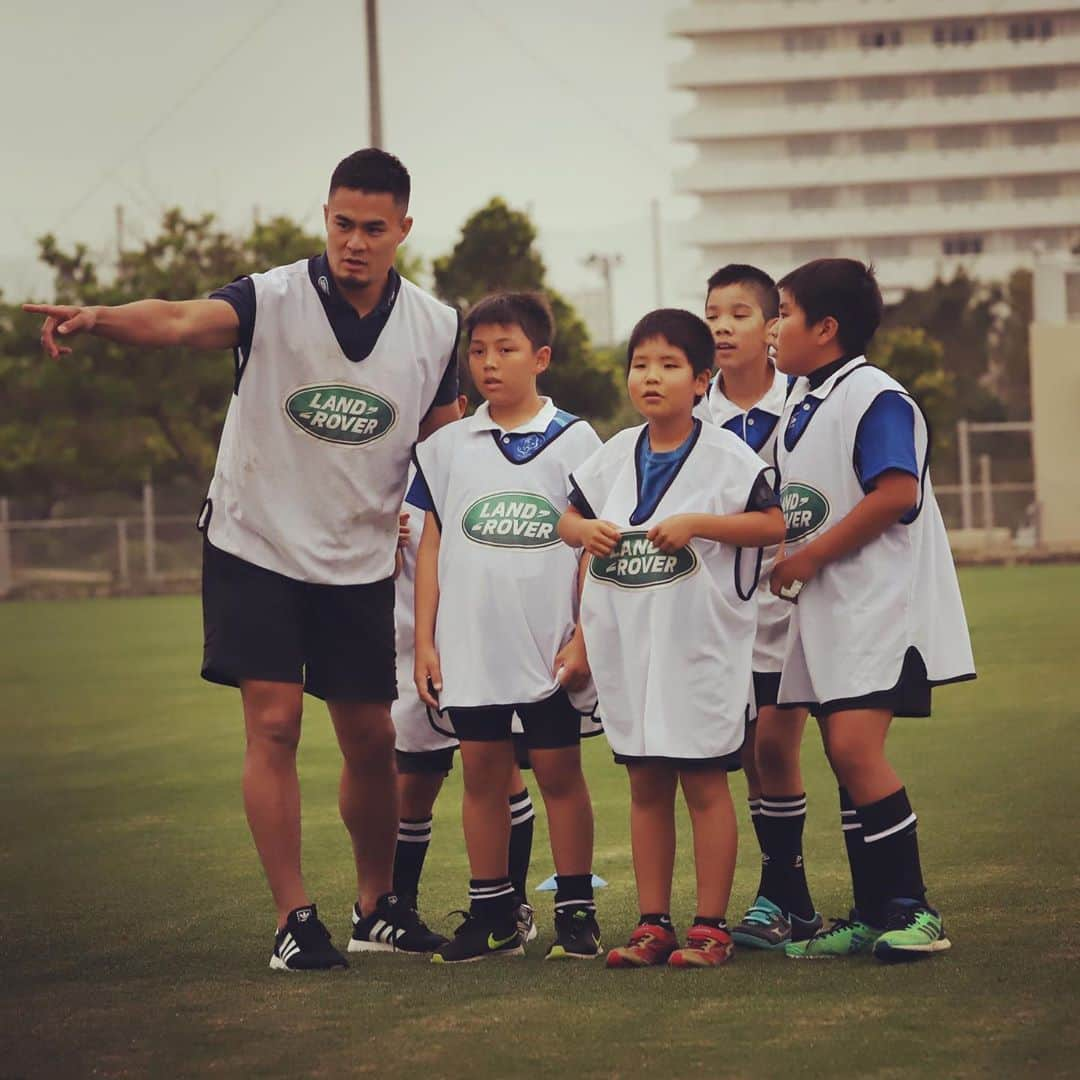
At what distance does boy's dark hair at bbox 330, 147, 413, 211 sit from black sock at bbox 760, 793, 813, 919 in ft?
6.12

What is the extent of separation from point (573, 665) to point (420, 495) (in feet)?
2.17

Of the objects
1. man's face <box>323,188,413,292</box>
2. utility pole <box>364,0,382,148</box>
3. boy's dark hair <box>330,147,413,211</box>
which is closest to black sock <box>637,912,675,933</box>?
man's face <box>323,188,413,292</box>

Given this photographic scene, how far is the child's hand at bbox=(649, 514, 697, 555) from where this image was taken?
189 inches

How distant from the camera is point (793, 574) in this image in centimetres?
497

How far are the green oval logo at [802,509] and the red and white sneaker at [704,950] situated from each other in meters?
0.99

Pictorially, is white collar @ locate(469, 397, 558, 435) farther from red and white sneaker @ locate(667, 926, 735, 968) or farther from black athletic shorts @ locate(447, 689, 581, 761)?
red and white sneaker @ locate(667, 926, 735, 968)

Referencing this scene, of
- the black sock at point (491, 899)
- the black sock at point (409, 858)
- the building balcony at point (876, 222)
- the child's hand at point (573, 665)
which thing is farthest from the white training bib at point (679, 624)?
the building balcony at point (876, 222)

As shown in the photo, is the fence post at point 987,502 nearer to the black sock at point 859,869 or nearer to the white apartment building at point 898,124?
the black sock at point 859,869

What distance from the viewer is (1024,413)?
48.5m

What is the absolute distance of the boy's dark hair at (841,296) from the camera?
16.9 ft

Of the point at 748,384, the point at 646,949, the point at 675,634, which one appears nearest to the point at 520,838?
the point at 646,949

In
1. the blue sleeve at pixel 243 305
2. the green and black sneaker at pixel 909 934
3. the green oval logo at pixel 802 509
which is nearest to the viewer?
the green and black sneaker at pixel 909 934

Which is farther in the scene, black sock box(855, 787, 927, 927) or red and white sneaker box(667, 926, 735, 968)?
black sock box(855, 787, 927, 927)

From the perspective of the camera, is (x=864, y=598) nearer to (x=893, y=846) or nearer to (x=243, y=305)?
(x=893, y=846)
